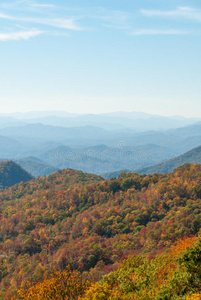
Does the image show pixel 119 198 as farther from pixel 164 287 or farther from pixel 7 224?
pixel 164 287

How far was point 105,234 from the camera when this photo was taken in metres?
81.8

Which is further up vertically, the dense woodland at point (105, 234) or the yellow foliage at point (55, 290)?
the yellow foliage at point (55, 290)

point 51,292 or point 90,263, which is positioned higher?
point 51,292

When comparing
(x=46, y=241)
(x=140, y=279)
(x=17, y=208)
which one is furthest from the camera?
(x=17, y=208)

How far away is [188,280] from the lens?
25.0 metres

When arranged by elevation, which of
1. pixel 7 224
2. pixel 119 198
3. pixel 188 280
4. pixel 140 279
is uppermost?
pixel 188 280

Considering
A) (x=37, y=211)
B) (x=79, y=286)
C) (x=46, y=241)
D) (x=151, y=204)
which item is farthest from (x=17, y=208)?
(x=79, y=286)

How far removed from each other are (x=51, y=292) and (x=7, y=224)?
79244 mm

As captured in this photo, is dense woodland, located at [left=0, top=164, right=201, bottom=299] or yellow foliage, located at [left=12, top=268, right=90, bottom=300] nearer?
yellow foliage, located at [left=12, top=268, right=90, bottom=300]

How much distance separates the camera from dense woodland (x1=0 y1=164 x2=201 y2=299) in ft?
107

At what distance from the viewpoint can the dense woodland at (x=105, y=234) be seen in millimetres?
32656

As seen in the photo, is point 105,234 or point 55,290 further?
point 105,234

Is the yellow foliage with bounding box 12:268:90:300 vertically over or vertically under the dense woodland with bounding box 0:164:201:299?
over

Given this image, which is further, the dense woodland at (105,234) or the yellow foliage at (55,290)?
the dense woodland at (105,234)
